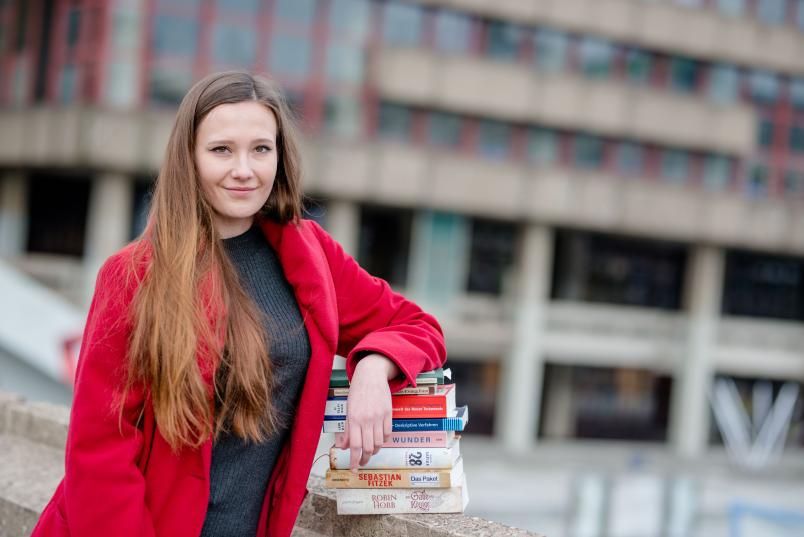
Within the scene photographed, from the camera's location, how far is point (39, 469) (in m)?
3.89

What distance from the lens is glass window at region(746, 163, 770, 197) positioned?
30.8 metres

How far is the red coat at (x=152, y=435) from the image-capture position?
213 cm

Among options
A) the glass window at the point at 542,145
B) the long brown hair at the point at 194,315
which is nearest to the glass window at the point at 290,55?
the glass window at the point at 542,145

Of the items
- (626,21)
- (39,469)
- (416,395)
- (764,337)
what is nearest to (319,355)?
(416,395)

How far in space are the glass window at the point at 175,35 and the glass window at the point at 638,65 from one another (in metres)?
13.5

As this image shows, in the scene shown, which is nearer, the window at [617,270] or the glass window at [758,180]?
the glass window at [758,180]

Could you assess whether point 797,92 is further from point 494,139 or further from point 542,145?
point 494,139

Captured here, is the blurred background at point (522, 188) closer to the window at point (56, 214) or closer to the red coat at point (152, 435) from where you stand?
the window at point (56, 214)

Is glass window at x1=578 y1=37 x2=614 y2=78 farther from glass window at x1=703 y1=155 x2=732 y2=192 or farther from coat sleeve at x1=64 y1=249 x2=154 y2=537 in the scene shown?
coat sleeve at x1=64 y1=249 x2=154 y2=537

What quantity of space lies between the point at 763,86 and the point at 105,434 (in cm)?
3244

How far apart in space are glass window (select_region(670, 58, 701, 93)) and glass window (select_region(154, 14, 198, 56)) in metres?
15.2

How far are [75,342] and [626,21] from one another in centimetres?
1902

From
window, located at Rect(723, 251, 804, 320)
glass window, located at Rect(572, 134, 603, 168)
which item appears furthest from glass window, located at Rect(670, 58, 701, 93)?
window, located at Rect(723, 251, 804, 320)

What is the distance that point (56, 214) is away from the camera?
29.0 m
